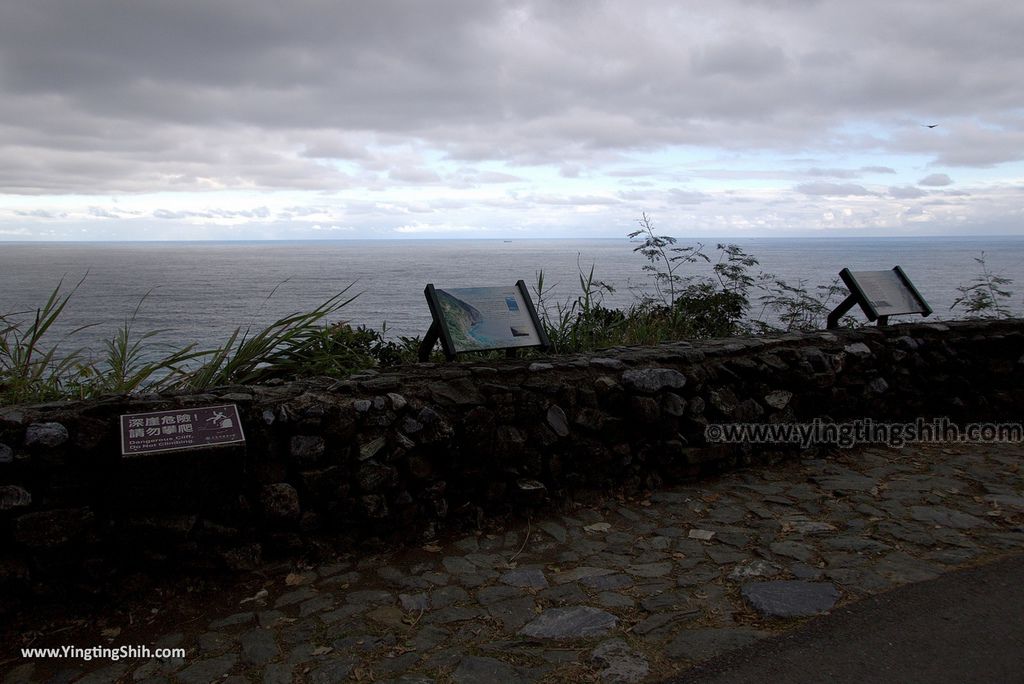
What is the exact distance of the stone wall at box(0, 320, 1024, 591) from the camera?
342 centimetres

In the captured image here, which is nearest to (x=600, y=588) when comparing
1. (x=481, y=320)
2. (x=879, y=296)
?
(x=481, y=320)

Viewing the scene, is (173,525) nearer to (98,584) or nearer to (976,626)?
(98,584)

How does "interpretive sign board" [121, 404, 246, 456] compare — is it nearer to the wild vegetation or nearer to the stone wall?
the stone wall

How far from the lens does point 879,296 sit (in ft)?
22.8

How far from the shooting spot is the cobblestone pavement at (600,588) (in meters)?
3.11

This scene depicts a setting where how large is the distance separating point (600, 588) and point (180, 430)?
2120mm

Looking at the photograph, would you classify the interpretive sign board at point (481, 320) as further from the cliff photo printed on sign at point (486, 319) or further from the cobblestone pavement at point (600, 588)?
the cobblestone pavement at point (600, 588)

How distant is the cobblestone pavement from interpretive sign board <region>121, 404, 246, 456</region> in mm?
771

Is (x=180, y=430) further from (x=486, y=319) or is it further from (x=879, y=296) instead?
(x=879, y=296)

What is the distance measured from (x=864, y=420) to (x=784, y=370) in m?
0.98

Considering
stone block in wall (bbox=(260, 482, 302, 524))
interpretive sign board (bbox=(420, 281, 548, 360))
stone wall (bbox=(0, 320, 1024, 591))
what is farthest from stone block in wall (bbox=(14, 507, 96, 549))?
interpretive sign board (bbox=(420, 281, 548, 360))

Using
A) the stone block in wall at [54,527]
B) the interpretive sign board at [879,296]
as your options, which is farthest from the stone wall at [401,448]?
the interpretive sign board at [879,296]

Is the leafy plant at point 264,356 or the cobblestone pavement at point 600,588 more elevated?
the leafy plant at point 264,356

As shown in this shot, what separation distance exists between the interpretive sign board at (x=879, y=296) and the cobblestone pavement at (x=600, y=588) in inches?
78.4
